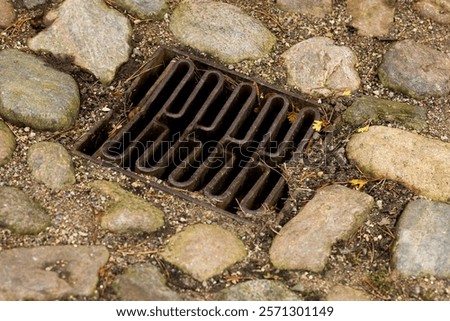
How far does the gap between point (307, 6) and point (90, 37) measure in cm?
108

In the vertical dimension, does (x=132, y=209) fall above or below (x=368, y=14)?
below

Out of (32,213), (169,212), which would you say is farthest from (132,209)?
(32,213)

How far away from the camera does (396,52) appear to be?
3.17m

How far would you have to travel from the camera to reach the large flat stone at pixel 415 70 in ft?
10.0

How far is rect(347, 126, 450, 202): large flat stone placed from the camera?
270 centimetres

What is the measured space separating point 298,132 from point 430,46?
83 centimetres

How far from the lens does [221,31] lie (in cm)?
319

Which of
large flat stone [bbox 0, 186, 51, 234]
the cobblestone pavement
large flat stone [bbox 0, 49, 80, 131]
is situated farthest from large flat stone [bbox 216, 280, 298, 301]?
large flat stone [bbox 0, 49, 80, 131]

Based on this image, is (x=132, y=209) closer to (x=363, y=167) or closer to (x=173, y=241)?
(x=173, y=241)

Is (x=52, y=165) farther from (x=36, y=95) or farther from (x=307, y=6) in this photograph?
(x=307, y=6)

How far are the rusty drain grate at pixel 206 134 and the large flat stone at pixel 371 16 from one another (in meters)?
0.58

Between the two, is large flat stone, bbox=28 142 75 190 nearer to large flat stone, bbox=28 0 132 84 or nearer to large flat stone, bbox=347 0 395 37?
large flat stone, bbox=28 0 132 84

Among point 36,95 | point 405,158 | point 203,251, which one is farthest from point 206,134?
point 405,158

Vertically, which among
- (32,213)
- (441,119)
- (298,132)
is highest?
(441,119)
